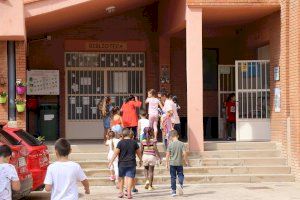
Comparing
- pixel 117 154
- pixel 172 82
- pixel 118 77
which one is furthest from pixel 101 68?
pixel 117 154

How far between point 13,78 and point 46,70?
4.21 m

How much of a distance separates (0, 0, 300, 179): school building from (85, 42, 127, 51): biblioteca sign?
0.11 ft

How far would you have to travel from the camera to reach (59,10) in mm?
16859

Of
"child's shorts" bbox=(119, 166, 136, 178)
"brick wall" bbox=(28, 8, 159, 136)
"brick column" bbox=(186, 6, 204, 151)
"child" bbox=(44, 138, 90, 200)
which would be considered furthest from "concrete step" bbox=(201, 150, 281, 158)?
"child" bbox=(44, 138, 90, 200)

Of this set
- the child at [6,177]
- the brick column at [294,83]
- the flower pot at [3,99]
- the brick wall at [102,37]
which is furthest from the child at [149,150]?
the brick wall at [102,37]

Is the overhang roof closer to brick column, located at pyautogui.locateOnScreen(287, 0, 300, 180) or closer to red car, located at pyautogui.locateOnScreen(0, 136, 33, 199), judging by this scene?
brick column, located at pyautogui.locateOnScreen(287, 0, 300, 180)

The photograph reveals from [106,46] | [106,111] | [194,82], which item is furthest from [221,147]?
[106,46]

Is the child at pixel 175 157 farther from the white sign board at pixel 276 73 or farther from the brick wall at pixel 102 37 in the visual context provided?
the brick wall at pixel 102 37

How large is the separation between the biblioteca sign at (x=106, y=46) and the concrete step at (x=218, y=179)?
24.2ft

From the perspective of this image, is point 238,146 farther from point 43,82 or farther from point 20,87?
point 43,82

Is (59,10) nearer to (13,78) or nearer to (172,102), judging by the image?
(13,78)

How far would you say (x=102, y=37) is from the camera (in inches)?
853

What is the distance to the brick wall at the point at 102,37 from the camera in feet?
69.7

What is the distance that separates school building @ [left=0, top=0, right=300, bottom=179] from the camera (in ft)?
54.7
